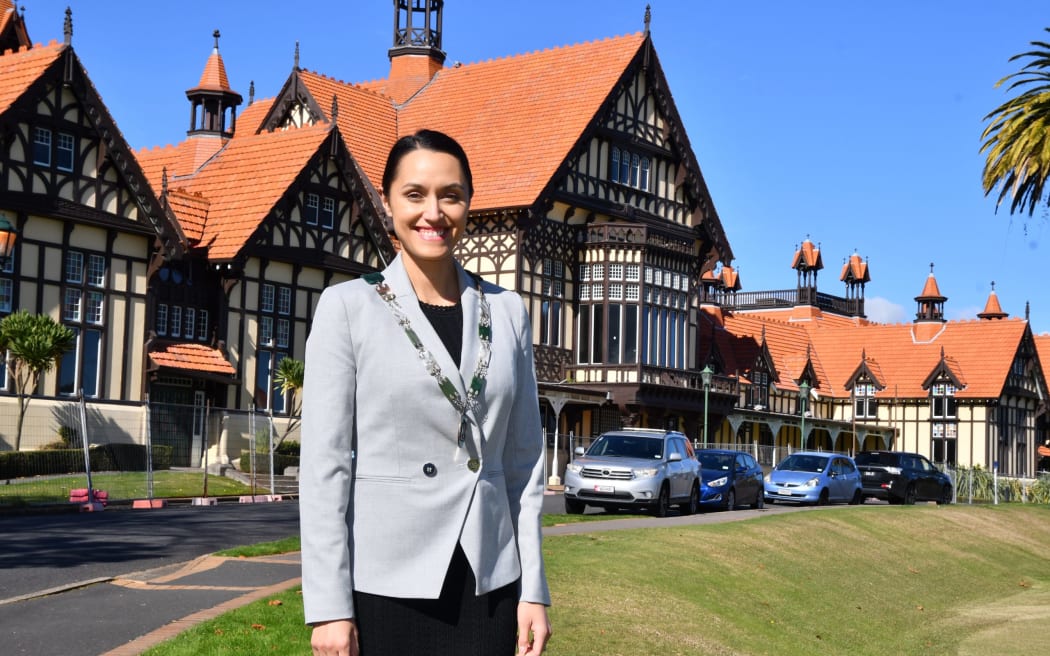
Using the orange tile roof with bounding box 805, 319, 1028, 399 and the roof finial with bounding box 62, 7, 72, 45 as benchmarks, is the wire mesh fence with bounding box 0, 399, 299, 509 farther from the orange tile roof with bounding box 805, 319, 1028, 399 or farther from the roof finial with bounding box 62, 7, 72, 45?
the orange tile roof with bounding box 805, 319, 1028, 399

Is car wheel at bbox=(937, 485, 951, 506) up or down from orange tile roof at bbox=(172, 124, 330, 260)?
down

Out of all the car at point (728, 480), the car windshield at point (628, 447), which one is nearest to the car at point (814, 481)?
the car at point (728, 480)

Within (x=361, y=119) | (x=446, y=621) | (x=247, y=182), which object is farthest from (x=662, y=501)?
(x=361, y=119)

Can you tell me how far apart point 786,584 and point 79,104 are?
71.1 feet

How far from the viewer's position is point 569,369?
160 ft

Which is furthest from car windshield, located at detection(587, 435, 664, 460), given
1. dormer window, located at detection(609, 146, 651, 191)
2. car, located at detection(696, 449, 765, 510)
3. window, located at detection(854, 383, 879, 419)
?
window, located at detection(854, 383, 879, 419)

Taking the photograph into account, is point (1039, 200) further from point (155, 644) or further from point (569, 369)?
point (155, 644)

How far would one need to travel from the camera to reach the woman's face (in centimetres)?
451

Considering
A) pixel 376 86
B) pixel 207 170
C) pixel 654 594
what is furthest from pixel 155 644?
pixel 376 86

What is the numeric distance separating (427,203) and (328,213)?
36828mm

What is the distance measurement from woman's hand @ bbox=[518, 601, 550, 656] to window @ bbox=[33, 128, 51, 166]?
31273 millimetres

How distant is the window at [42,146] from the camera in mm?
33375

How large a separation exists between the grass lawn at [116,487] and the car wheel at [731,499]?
1054 centimetres

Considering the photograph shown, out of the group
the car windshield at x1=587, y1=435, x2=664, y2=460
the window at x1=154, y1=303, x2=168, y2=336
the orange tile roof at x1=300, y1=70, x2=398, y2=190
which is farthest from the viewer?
the orange tile roof at x1=300, y1=70, x2=398, y2=190
